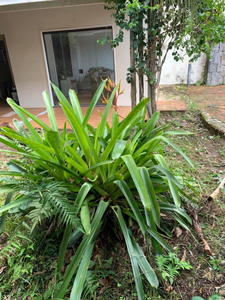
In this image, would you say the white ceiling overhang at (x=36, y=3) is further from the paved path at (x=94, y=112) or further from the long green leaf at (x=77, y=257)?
the long green leaf at (x=77, y=257)

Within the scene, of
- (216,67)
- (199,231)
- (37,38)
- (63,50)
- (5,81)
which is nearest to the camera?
(199,231)

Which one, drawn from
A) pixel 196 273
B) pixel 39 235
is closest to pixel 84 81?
pixel 39 235

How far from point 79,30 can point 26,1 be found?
1774 mm

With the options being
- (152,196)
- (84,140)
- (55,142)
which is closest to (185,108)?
(84,140)

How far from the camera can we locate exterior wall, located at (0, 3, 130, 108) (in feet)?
15.8

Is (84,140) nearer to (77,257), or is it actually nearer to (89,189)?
(89,189)

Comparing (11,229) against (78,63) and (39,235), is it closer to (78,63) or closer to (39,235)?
(39,235)

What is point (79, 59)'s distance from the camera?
17.6 feet

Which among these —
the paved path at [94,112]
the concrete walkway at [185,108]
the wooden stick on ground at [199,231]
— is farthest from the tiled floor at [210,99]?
the wooden stick on ground at [199,231]

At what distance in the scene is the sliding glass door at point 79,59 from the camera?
508 cm

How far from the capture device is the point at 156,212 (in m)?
1.15

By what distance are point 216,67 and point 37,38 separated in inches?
210

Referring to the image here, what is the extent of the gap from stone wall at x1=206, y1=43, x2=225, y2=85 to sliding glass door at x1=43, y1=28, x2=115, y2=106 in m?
3.58

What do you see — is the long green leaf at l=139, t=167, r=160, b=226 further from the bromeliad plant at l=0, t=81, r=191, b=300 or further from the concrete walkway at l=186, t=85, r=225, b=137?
the concrete walkway at l=186, t=85, r=225, b=137
